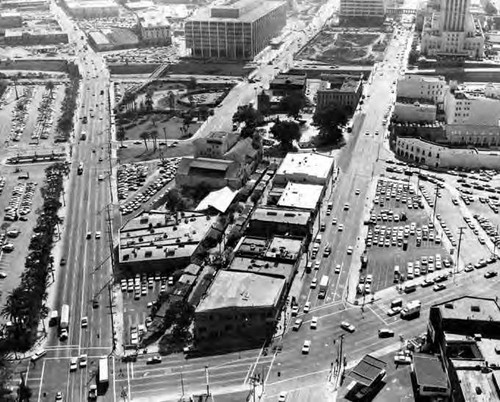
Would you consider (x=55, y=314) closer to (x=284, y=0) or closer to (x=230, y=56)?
(x=230, y=56)

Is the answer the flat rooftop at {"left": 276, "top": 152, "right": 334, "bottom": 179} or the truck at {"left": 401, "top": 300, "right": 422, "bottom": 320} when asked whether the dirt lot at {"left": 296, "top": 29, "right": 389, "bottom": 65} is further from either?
the truck at {"left": 401, "top": 300, "right": 422, "bottom": 320}

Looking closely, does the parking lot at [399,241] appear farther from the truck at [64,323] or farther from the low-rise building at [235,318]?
the truck at [64,323]

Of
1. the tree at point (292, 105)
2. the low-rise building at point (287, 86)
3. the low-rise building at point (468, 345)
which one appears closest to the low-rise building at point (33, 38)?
the low-rise building at point (287, 86)

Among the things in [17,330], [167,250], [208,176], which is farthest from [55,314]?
[208,176]

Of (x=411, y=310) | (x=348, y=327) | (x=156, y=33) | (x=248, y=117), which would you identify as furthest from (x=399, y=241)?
(x=156, y=33)

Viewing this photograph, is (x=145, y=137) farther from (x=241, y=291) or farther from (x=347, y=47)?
(x=347, y=47)

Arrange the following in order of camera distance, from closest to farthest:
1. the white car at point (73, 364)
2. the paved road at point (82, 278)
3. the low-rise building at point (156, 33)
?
the paved road at point (82, 278) → the white car at point (73, 364) → the low-rise building at point (156, 33)

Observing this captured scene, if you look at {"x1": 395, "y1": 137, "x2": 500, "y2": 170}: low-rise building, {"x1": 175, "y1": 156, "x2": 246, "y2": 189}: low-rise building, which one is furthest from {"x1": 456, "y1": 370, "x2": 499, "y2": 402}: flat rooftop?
{"x1": 395, "y1": 137, "x2": 500, "y2": 170}: low-rise building
